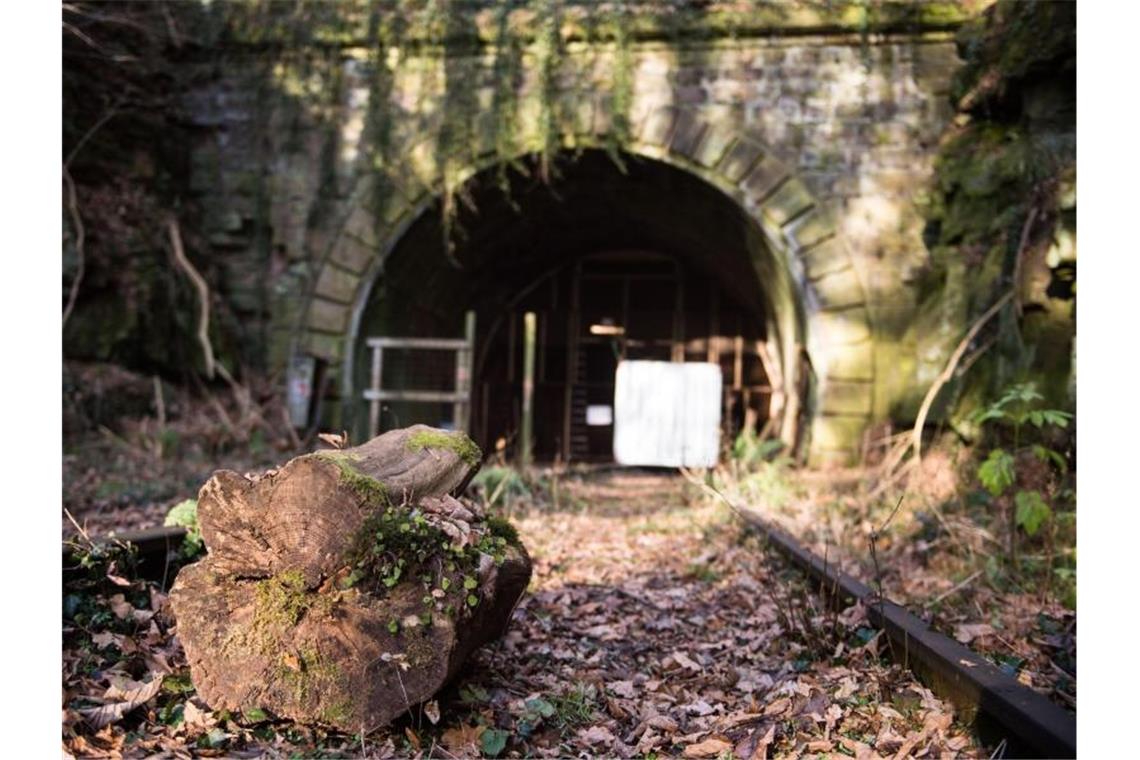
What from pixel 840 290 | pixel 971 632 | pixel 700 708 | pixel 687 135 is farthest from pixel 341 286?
pixel 971 632

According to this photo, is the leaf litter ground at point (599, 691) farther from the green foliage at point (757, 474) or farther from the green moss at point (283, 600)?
the green foliage at point (757, 474)

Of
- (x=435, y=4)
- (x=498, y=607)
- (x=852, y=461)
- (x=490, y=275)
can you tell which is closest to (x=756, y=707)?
(x=498, y=607)

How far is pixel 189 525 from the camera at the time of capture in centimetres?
404

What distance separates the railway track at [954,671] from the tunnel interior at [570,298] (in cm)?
458

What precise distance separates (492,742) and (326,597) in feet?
2.37

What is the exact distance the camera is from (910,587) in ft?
15.1

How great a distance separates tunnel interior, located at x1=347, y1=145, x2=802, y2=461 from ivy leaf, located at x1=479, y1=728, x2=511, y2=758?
5.64 metres

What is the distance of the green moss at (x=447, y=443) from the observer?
3439 millimetres

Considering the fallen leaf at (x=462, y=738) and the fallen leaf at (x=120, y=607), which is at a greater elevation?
the fallen leaf at (x=120, y=607)

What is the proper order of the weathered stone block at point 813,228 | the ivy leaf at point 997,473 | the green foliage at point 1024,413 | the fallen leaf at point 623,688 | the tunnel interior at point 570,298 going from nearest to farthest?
the fallen leaf at point 623,688, the green foliage at point 1024,413, the ivy leaf at point 997,473, the weathered stone block at point 813,228, the tunnel interior at point 570,298

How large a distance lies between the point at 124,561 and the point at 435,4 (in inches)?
307

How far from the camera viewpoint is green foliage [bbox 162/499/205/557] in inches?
154

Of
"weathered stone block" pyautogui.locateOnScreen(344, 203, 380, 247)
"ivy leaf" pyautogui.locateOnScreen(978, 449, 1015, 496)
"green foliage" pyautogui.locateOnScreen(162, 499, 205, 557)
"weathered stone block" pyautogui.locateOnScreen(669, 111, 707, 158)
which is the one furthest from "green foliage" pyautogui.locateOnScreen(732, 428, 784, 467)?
"green foliage" pyautogui.locateOnScreen(162, 499, 205, 557)

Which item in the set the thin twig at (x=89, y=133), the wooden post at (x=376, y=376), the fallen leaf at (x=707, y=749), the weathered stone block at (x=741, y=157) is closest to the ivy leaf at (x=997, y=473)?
the fallen leaf at (x=707, y=749)
